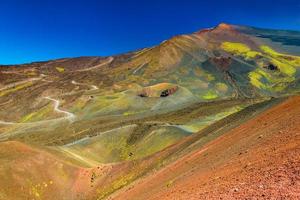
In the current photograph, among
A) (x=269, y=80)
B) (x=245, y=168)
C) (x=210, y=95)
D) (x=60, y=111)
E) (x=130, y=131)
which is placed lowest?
(x=130, y=131)

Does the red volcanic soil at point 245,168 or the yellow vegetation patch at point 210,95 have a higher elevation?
the red volcanic soil at point 245,168

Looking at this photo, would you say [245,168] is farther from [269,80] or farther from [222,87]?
[269,80]

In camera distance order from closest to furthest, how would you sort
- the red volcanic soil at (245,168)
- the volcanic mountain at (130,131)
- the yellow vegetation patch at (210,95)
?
the red volcanic soil at (245,168)
the volcanic mountain at (130,131)
the yellow vegetation patch at (210,95)

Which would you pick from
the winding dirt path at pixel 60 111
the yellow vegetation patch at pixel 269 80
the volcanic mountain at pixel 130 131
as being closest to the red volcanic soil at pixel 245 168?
the volcanic mountain at pixel 130 131

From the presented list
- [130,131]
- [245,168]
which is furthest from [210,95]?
[245,168]

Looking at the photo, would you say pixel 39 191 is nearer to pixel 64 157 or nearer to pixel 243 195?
pixel 64 157

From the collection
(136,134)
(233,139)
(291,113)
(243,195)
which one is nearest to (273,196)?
(243,195)

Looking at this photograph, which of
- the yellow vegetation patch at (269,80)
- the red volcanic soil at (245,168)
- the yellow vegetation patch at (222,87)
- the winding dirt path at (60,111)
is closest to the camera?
the red volcanic soil at (245,168)

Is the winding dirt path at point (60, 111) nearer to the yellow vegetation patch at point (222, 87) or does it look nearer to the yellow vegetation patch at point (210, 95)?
the yellow vegetation patch at point (210, 95)
